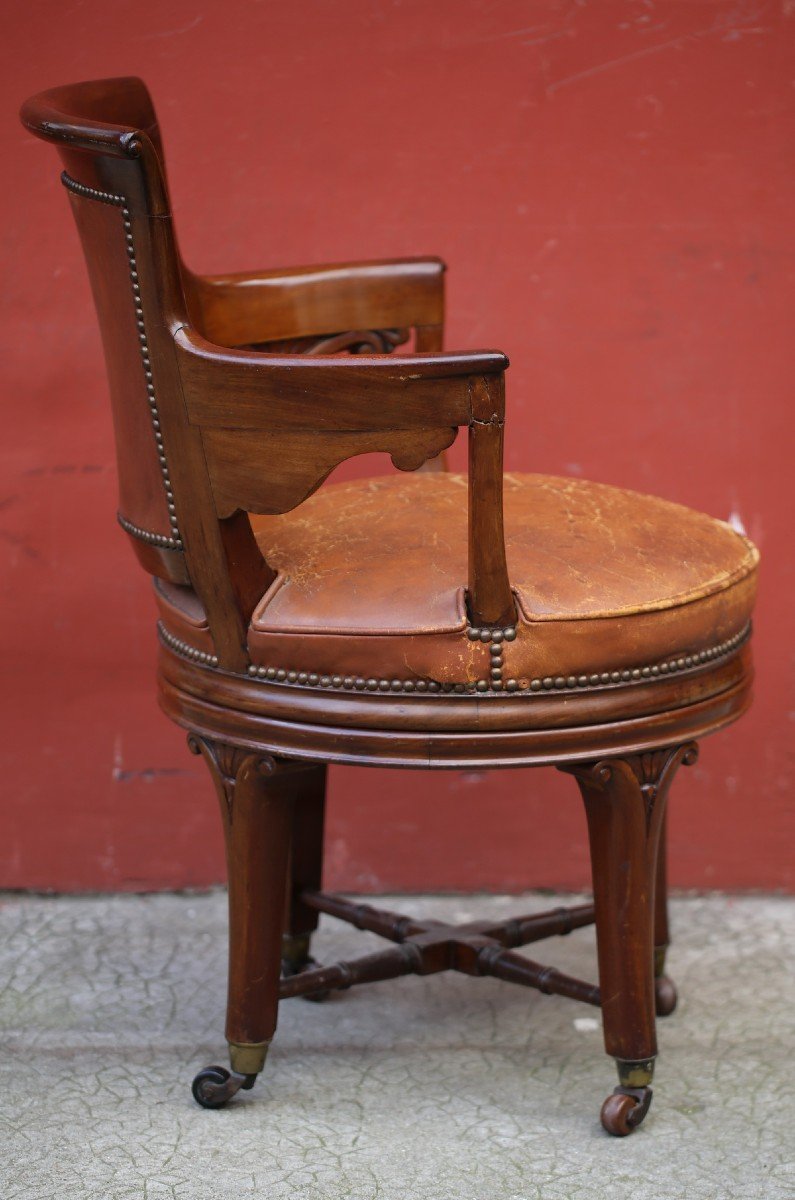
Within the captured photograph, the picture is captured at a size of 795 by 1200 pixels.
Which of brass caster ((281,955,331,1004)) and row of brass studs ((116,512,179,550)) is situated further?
brass caster ((281,955,331,1004))

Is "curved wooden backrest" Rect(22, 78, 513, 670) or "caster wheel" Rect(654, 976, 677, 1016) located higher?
"curved wooden backrest" Rect(22, 78, 513, 670)

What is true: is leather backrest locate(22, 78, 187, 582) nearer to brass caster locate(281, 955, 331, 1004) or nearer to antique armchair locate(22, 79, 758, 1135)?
antique armchair locate(22, 79, 758, 1135)

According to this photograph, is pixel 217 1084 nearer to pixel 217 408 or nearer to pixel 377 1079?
pixel 377 1079

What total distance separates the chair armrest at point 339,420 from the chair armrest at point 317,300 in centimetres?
47

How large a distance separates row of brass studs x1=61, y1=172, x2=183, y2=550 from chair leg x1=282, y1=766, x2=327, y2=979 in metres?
0.61

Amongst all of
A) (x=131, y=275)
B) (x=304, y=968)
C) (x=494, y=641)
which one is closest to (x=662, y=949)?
(x=304, y=968)

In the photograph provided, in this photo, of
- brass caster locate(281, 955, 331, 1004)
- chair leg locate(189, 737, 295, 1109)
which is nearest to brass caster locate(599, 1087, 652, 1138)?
chair leg locate(189, 737, 295, 1109)

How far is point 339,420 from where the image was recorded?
1.74 m

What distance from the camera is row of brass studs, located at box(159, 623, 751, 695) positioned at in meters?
1.79

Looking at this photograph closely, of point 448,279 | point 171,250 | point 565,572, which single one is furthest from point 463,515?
point 448,279

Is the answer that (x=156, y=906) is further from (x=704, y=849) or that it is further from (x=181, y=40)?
(x=181, y=40)

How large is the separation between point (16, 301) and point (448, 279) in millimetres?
734

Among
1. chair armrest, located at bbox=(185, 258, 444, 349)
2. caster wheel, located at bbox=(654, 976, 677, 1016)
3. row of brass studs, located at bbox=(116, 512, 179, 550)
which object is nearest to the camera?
row of brass studs, located at bbox=(116, 512, 179, 550)

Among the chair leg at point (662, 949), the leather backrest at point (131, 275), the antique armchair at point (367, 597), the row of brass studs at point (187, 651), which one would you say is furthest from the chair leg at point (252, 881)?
the chair leg at point (662, 949)
